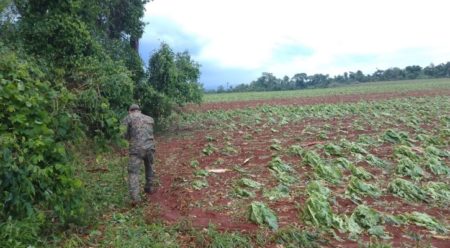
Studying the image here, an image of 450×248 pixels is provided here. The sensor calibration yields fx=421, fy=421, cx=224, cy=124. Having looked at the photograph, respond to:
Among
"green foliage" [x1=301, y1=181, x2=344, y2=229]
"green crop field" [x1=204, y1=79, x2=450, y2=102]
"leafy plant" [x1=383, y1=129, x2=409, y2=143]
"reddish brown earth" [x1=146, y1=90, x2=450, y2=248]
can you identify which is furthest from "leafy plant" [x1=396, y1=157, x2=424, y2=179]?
"green crop field" [x1=204, y1=79, x2=450, y2=102]

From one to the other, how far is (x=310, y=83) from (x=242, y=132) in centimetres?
9342

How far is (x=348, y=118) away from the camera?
806 inches

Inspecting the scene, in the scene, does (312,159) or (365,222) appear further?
(312,159)

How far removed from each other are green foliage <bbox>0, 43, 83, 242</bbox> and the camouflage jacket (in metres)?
2.24

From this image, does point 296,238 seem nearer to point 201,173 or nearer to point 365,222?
point 365,222

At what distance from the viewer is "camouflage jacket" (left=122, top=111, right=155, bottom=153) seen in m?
8.16

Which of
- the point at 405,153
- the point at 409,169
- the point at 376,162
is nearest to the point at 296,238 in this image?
the point at 409,169

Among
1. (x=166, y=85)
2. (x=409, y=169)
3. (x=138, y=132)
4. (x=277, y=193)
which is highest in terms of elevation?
(x=166, y=85)

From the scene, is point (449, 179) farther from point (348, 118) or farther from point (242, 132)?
point (348, 118)

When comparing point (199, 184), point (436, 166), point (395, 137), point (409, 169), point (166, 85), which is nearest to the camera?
point (199, 184)

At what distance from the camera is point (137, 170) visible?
8.05m

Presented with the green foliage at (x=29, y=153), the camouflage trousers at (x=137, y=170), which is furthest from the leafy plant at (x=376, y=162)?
the green foliage at (x=29, y=153)

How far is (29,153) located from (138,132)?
308 centimetres

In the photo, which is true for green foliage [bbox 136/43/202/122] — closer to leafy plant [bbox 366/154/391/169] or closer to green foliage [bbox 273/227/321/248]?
leafy plant [bbox 366/154/391/169]
